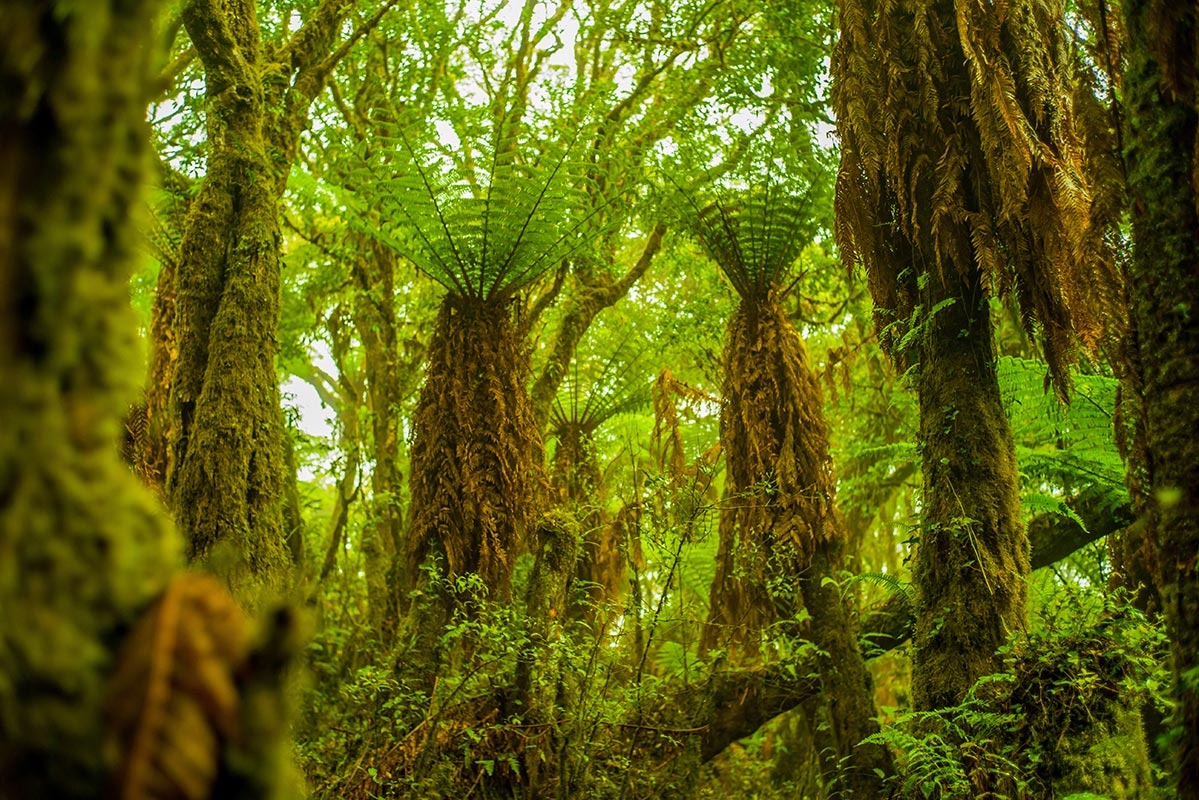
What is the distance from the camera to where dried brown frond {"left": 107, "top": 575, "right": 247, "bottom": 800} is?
521mm

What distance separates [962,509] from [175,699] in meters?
2.87

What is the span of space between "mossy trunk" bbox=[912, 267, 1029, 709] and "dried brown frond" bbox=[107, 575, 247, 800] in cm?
277

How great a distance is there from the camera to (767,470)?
479 centimetres

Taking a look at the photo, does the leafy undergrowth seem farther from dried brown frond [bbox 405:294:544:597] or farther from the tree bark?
the tree bark

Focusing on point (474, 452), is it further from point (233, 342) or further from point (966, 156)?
point (966, 156)

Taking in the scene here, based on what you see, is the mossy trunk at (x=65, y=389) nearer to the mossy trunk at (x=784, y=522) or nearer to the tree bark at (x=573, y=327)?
the mossy trunk at (x=784, y=522)

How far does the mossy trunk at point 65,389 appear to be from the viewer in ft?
1.67

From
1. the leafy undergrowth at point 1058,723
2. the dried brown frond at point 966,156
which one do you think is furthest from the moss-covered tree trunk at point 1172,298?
the dried brown frond at point 966,156

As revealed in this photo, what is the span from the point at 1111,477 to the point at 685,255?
12.7 feet

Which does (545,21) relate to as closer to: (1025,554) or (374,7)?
(374,7)

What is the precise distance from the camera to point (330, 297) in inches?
344

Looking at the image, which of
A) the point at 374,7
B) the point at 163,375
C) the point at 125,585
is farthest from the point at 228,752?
the point at 374,7

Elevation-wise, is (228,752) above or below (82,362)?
below

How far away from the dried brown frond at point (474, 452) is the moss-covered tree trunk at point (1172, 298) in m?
3.66
